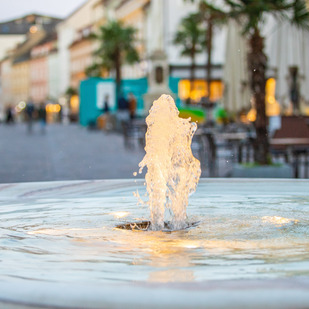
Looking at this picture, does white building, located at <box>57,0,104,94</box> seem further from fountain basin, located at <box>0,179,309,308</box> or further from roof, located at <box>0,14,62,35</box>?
fountain basin, located at <box>0,179,309,308</box>

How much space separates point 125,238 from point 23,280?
1545 millimetres

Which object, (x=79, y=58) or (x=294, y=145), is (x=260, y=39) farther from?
(x=79, y=58)

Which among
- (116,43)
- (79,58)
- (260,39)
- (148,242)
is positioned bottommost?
(148,242)

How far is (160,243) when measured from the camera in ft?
13.9

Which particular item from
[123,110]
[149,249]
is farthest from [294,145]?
[123,110]

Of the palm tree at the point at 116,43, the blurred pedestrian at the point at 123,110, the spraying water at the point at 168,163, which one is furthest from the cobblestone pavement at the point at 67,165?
the palm tree at the point at 116,43

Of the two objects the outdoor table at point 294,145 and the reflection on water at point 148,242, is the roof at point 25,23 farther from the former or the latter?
the reflection on water at point 148,242

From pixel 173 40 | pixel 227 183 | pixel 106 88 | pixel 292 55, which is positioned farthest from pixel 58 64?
pixel 227 183

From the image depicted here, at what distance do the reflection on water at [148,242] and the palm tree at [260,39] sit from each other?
6.35m

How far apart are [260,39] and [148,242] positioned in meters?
→ 8.58

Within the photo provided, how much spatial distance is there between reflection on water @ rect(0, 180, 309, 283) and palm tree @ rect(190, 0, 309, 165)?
635cm

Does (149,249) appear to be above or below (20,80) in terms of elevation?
below

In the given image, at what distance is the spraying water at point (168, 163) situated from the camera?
525 centimetres

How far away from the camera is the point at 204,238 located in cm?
445
